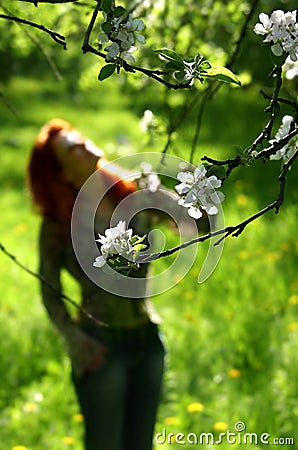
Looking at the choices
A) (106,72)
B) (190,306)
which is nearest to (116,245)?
(106,72)

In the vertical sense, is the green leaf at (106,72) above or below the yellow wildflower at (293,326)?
below

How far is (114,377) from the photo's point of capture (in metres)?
2.33

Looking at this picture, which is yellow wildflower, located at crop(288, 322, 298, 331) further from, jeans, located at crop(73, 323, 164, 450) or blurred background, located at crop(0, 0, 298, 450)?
jeans, located at crop(73, 323, 164, 450)

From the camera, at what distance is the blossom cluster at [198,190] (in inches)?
38.7

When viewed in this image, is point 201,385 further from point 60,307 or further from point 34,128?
point 34,128

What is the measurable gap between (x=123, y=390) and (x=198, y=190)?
150 centimetres

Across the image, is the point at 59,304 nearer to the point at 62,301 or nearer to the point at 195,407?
the point at 62,301

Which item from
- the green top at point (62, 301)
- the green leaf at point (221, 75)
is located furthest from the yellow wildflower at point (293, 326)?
the green leaf at point (221, 75)

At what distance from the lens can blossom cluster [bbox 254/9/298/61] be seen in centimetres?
96

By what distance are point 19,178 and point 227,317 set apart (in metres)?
4.60

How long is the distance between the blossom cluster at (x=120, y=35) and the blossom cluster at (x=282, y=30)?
0.17m

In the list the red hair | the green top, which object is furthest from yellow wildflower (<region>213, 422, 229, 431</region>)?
the red hair

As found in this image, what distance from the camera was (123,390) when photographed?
2.37 metres

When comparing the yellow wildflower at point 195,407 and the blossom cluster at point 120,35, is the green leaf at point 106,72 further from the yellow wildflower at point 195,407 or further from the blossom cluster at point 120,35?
the yellow wildflower at point 195,407
